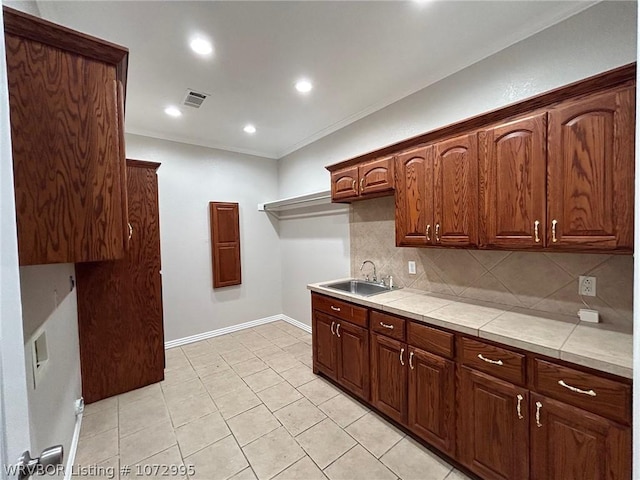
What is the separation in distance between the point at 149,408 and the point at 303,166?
11.0 feet

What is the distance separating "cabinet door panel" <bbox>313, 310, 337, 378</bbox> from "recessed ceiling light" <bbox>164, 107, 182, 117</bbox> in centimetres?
263

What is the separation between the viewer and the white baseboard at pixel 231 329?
12.4 feet

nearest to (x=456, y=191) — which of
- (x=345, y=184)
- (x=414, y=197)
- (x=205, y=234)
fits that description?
(x=414, y=197)

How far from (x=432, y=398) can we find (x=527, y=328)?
748 millimetres

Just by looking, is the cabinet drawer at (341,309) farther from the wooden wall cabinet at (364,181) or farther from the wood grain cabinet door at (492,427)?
the wooden wall cabinet at (364,181)

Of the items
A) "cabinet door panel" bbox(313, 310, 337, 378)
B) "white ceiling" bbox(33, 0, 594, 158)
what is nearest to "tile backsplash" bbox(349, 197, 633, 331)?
"cabinet door panel" bbox(313, 310, 337, 378)

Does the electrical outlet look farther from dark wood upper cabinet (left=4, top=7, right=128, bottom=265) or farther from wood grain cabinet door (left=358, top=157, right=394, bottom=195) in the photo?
dark wood upper cabinet (left=4, top=7, right=128, bottom=265)

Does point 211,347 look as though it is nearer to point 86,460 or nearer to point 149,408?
point 149,408

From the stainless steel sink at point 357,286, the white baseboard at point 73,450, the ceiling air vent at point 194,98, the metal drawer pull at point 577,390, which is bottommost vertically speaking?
the white baseboard at point 73,450

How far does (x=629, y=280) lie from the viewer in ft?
5.15

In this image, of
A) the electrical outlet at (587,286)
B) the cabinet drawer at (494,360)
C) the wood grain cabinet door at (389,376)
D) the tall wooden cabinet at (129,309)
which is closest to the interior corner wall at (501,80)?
the electrical outlet at (587,286)

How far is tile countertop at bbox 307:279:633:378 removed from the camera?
1.26 m

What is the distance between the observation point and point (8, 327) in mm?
584

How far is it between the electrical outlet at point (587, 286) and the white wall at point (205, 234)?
A: 382cm
